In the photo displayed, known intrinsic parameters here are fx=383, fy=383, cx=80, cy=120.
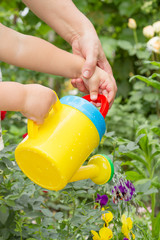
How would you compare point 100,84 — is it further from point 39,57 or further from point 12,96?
point 12,96

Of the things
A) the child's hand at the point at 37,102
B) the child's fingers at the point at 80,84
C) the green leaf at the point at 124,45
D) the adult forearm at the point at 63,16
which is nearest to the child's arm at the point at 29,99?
the child's hand at the point at 37,102

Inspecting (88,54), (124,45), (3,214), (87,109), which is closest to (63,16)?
(88,54)

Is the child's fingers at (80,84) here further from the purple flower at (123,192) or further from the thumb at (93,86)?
the purple flower at (123,192)

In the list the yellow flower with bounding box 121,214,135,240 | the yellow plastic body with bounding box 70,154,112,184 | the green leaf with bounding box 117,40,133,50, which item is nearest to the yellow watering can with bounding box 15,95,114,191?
the yellow plastic body with bounding box 70,154,112,184

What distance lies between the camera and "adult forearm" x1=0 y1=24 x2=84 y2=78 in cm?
113

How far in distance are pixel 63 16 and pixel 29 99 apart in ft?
1.89

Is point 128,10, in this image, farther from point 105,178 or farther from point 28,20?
point 105,178

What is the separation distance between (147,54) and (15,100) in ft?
7.52

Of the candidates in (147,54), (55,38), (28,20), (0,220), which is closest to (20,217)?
(0,220)

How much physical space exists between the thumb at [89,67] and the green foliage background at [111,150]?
31 centimetres

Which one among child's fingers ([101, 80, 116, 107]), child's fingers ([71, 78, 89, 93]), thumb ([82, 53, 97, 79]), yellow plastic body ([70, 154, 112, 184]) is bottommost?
yellow plastic body ([70, 154, 112, 184])

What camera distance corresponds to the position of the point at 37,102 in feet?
2.71

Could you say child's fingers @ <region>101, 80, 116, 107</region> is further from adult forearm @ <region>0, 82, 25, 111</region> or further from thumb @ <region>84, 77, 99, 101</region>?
adult forearm @ <region>0, 82, 25, 111</region>

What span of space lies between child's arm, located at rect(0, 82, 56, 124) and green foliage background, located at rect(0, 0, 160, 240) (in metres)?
0.30
